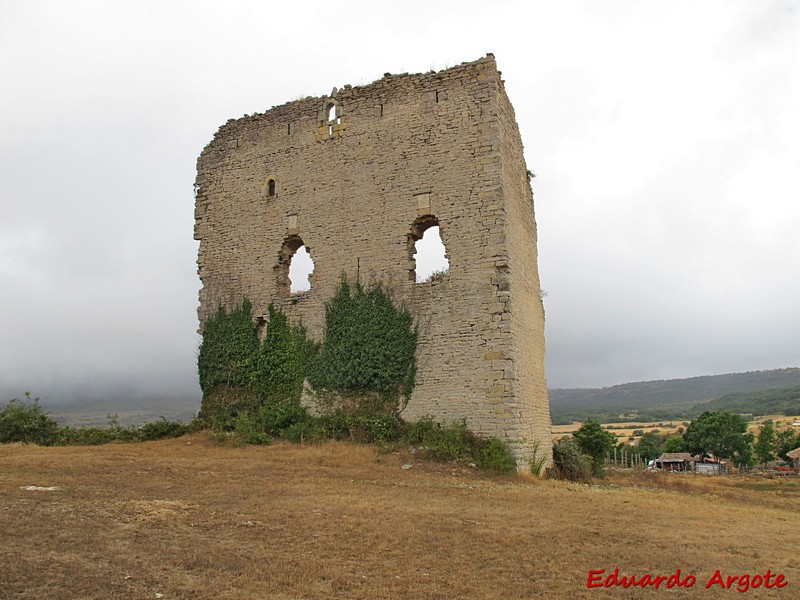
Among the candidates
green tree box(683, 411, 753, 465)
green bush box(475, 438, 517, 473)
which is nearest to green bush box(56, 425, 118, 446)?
green bush box(475, 438, 517, 473)

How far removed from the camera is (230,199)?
17.4 meters

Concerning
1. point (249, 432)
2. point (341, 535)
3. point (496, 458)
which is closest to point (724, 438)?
point (496, 458)

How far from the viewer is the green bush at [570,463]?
51.6 ft

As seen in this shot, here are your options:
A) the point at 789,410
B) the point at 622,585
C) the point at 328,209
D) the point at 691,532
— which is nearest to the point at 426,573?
the point at 622,585

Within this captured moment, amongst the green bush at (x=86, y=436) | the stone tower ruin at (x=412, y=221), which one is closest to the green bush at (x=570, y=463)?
the stone tower ruin at (x=412, y=221)

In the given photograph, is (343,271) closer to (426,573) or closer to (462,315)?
(462,315)

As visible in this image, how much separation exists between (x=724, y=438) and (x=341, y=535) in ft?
161

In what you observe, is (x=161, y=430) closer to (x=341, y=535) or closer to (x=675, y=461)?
(x=341, y=535)

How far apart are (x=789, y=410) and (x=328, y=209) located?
12217cm

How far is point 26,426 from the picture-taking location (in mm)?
16438

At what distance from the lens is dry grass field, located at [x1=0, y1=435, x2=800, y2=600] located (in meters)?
5.25

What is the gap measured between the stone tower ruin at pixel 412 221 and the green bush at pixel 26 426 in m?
5.23

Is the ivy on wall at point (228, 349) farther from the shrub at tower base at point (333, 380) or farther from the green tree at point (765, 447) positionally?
the green tree at point (765, 447)

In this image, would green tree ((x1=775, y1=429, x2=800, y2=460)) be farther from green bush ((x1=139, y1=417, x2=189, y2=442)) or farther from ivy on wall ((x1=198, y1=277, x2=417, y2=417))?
green bush ((x1=139, y1=417, x2=189, y2=442))
